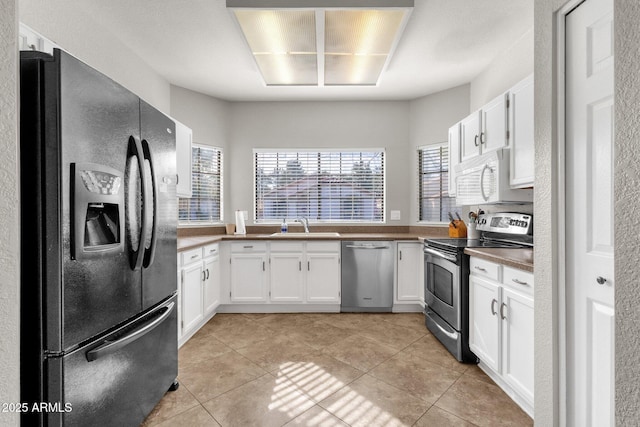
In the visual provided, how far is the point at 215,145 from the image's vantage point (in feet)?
13.0

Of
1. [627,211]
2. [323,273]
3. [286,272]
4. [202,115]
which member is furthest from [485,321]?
[202,115]

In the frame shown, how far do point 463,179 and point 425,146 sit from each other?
3.62 feet

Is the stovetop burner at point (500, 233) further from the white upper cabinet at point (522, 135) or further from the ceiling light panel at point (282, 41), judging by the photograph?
the ceiling light panel at point (282, 41)

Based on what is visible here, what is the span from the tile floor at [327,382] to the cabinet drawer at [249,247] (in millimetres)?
873

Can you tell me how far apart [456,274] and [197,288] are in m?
2.37

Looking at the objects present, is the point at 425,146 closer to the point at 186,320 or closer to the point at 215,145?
the point at 215,145

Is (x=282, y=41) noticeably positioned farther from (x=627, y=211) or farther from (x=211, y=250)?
(x=627, y=211)

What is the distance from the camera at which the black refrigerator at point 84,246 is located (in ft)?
3.46

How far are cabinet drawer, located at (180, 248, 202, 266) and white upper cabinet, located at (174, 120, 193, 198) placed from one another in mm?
594

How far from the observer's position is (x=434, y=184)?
3902mm

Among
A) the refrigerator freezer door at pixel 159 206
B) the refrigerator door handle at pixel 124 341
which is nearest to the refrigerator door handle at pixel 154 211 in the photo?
the refrigerator freezer door at pixel 159 206

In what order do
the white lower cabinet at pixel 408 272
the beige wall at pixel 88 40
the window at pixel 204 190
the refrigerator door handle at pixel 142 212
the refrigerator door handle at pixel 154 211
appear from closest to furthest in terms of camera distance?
the refrigerator door handle at pixel 142 212 < the refrigerator door handle at pixel 154 211 < the beige wall at pixel 88 40 < the white lower cabinet at pixel 408 272 < the window at pixel 204 190

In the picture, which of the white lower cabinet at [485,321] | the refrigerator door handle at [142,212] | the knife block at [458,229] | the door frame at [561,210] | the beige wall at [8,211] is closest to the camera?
the beige wall at [8,211]

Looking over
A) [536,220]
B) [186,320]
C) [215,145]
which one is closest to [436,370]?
[536,220]
